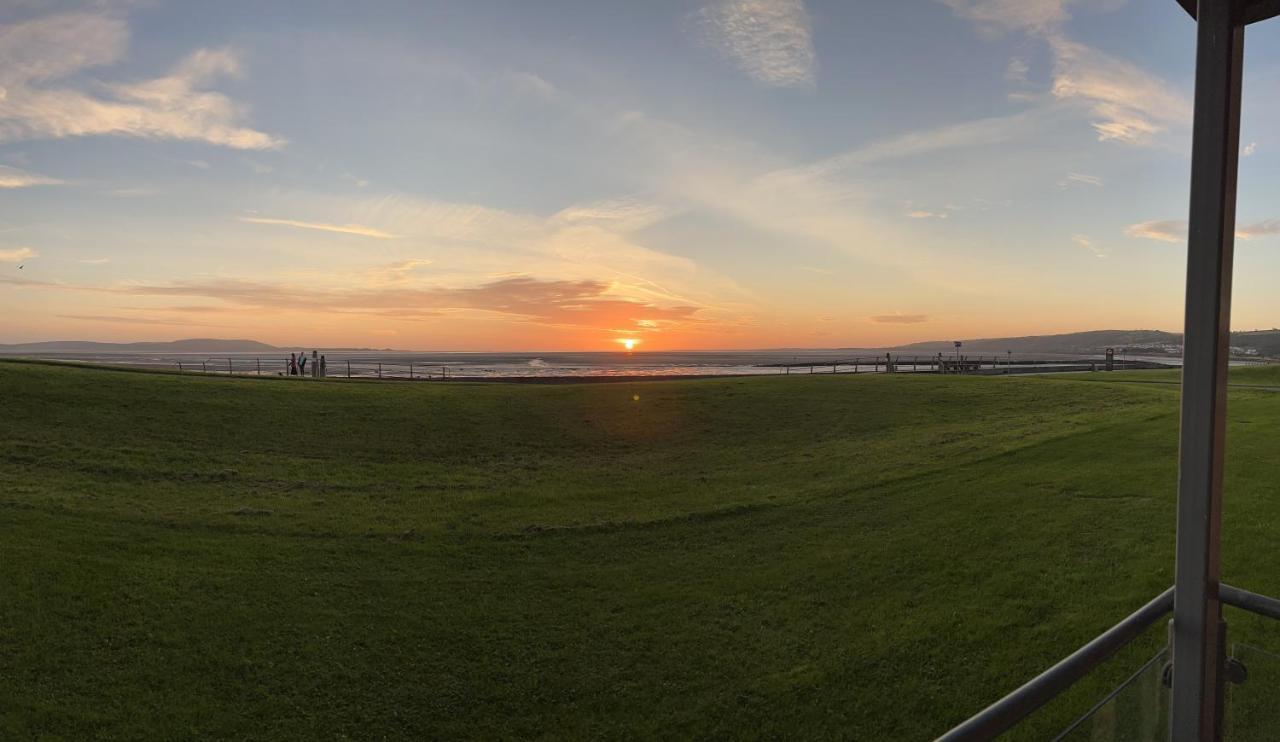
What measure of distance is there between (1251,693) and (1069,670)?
1360 millimetres

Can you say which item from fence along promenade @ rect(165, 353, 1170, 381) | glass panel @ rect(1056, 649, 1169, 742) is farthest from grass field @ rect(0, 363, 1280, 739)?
fence along promenade @ rect(165, 353, 1170, 381)

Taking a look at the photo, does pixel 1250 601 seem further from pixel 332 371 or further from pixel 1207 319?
pixel 332 371

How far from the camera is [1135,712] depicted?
2396mm

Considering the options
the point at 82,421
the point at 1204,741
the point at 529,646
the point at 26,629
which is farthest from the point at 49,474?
the point at 1204,741

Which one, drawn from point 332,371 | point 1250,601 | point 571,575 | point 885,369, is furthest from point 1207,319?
point 332,371

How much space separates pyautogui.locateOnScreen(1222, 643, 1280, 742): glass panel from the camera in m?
2.50

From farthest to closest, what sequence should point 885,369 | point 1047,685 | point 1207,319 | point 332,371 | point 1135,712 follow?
point 332,371, point 885,369, point 1135,712, point 1207,319, point 1047,685

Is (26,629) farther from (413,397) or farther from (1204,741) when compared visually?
(413,397)

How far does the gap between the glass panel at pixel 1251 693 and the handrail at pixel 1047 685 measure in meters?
0.62

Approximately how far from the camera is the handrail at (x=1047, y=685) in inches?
63.6

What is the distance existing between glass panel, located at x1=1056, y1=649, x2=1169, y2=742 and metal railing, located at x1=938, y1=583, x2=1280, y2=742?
0.25 meters

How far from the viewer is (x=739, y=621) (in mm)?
7746

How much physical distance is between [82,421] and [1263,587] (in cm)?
2258

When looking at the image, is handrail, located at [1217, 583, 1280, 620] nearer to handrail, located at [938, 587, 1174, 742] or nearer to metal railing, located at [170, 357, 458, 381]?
handrail, located at [938, 587, 1174, 742]
